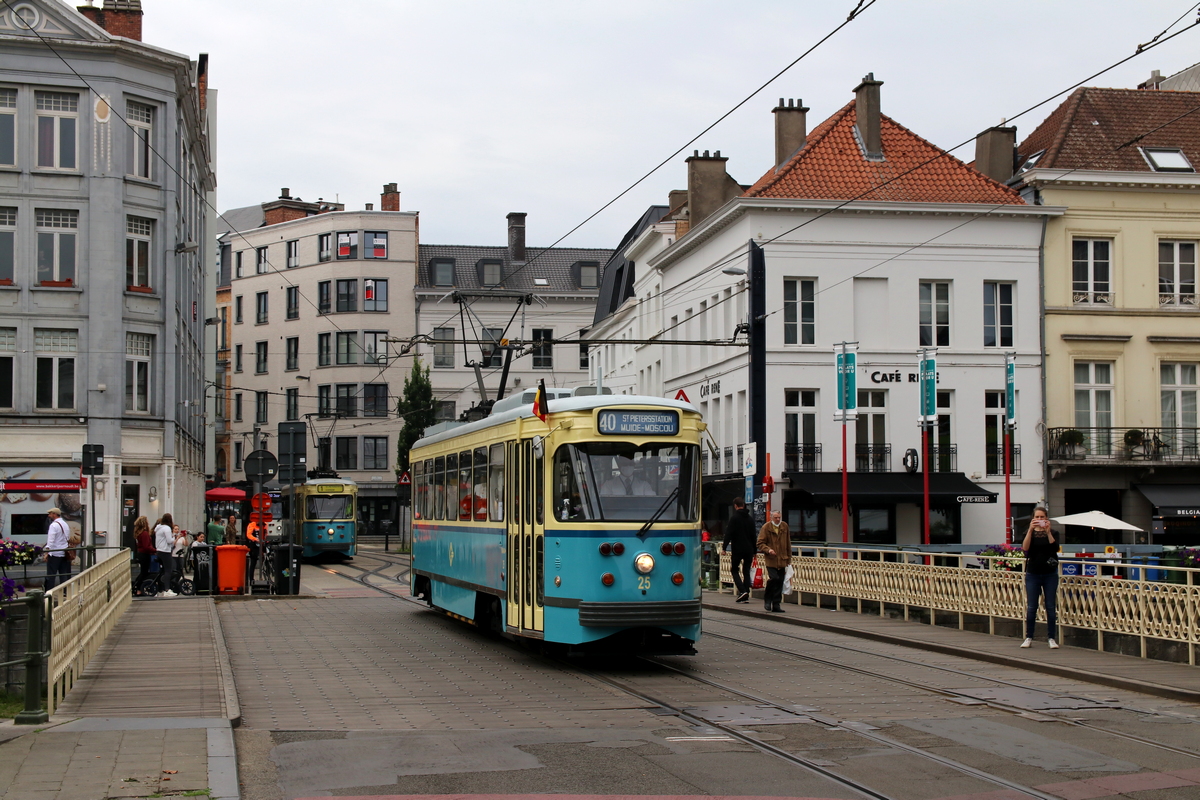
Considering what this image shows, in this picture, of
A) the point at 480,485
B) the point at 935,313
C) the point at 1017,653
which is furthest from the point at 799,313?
the point at 1017,653

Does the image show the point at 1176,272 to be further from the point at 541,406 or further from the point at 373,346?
the point at 373,346

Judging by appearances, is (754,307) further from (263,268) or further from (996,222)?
(263,268)

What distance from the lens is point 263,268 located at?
80062mm

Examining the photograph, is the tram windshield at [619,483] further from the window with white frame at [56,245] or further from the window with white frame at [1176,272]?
the window with white frame at [1176,272]

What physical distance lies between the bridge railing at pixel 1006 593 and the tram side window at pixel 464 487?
6.36m

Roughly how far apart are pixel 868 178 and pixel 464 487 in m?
25.7

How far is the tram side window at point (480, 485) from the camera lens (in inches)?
661

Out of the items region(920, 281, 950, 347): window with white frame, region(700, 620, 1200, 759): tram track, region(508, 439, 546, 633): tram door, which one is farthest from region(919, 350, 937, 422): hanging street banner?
region(508, 439, 546, 633): tram door

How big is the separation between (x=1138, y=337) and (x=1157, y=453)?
137 inches

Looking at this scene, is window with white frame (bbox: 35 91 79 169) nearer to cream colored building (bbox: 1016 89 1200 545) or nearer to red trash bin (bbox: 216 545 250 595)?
red trash bin (bbox: 216 545 250 595)

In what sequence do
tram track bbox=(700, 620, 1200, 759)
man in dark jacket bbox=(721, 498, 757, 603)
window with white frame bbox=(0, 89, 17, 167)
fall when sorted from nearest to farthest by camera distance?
tram track bbox=(700, 620, 1200, 759)
man in dark jacket bbox=(721, 498, 757, 603)
window with white frame bbox=(0, 89, 17, 167)

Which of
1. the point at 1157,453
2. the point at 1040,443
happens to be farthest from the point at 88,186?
the point at 1157,453

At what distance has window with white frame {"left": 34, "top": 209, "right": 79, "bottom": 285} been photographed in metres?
36.7

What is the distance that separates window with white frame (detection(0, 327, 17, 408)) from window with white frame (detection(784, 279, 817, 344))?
69.3 ft
